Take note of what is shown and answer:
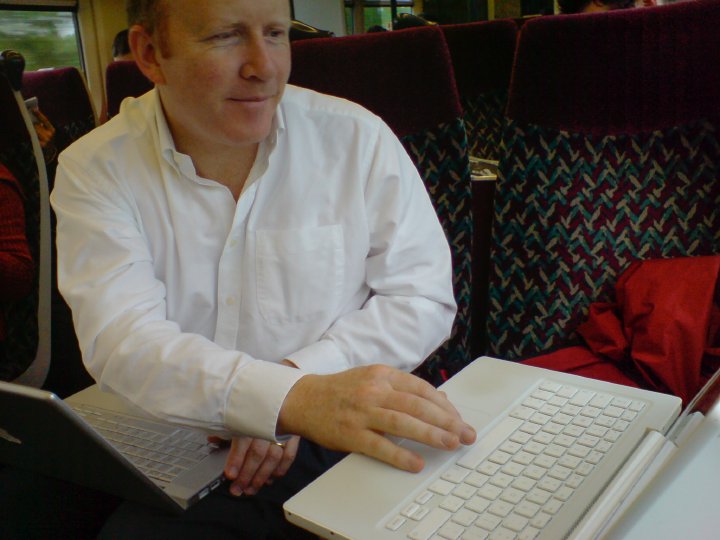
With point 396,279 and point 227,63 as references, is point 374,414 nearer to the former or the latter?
point 396,279

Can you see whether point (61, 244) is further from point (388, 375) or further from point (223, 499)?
point (388, 375)

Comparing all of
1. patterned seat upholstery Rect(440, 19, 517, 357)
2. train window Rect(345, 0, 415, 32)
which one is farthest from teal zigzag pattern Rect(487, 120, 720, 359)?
train window Rect(345, 0, 415, 32)

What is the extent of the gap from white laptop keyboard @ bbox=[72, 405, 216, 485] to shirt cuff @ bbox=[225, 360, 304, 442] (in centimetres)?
16

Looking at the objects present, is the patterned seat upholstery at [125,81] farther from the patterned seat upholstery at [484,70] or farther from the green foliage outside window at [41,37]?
the green foliage outside window at [41,37]

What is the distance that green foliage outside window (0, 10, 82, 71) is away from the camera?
3.11m

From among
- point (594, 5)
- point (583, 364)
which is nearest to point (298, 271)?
point (583, 364)

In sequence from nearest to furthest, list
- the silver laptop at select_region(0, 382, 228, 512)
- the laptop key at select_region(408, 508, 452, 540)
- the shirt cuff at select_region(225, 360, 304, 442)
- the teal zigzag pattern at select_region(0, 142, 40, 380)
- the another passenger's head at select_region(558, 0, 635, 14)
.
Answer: the laptop key at select_region(408, 508, 452, 540), the silver laptop at select_region(0, 382, 228, 512), the shirt cuff at select_region(225, 360, 304, 442), the teal zigzag pattern at select_region(0, 142, 40, 380), the another passenger's head at select_region(558, 0, 635, 14)

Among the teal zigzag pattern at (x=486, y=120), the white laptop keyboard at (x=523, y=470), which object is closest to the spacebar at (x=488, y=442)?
the white laptop keyboard at (x=523, y=470)

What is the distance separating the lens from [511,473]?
25.7 inches

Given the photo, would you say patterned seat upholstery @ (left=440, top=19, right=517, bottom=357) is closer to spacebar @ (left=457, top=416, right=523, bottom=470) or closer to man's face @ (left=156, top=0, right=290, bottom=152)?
man's face @ (left=156, top=0, right=290, bottom=152)

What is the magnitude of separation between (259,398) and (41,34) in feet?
10.5

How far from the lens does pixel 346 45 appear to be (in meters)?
1.29

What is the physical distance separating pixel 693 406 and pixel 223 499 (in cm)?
66

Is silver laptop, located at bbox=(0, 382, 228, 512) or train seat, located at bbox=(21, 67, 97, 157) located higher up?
train seat, located at bbox=(21, 67, 97, 157)
